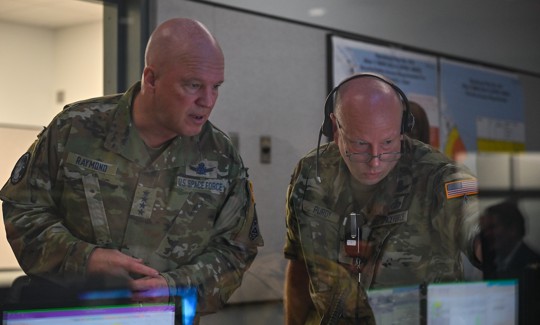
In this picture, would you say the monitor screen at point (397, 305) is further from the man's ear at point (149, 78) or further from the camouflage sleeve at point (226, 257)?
the man's ear at point (149, 78)

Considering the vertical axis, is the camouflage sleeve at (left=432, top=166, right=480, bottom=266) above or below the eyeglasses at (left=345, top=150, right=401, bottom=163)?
below

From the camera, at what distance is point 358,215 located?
2697 mm

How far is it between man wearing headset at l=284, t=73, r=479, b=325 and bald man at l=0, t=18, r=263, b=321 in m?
0.32

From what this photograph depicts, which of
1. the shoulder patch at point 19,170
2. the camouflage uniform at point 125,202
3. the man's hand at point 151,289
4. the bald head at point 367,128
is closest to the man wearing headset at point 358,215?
the bald head at point 367,128

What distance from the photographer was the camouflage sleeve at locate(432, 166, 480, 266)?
9.00ft

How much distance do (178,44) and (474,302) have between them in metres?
1.26

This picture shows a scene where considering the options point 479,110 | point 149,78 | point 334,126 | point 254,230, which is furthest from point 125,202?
point 479,110

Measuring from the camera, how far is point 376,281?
106 inches

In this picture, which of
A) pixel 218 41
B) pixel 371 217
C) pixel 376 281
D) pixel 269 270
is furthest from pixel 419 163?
pixel 218 41

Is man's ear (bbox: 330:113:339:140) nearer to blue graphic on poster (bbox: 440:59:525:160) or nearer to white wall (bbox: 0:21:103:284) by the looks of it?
blue graphic on poster (bbox: 440:59:525:160)

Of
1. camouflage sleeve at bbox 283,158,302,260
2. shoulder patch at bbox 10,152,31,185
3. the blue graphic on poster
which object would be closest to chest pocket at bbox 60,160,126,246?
shoulder patch at bbox 10,152,31,185

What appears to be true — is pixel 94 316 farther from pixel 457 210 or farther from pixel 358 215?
pixel 457 210

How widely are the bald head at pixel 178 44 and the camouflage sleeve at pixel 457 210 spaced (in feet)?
3.01

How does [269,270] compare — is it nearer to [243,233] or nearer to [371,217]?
[243,233]
